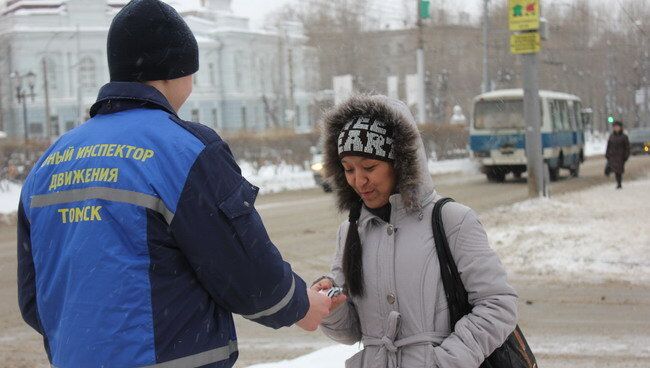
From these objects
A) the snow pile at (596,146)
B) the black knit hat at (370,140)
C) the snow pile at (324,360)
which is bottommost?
the snow pile at (596,146)

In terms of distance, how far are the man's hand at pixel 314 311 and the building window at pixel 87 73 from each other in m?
60.7

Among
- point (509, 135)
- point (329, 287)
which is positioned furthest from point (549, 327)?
point (509, 135)

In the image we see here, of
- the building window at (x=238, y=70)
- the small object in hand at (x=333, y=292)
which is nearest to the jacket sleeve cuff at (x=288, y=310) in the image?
the small object in hand at (x=333, y=292)

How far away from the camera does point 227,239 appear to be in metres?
2.15

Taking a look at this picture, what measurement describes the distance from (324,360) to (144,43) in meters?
4.23

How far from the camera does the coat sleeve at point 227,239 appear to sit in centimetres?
212

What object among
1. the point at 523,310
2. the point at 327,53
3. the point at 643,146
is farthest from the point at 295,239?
the point at 327,53

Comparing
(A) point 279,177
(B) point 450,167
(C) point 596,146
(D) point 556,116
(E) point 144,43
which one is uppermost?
(E) point 144,43

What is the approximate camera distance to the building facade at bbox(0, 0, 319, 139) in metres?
55.4

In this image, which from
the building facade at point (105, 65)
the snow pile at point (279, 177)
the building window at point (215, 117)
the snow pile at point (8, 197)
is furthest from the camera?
the building window at point (215, 117)

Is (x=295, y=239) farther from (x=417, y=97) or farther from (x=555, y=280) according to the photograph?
(x=417, y=97)

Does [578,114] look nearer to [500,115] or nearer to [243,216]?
[500,115]

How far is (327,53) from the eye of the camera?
2136 inches

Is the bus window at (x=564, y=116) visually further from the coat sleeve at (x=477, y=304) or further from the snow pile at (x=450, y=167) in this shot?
the coat sleeve at (x=477, y=304)
